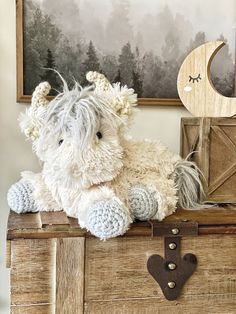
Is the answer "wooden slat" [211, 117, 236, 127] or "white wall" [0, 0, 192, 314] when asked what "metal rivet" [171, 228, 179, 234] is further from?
"white wall" [0, 0, 192, 314]

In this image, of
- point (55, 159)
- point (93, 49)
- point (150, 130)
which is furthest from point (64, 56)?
point (55, 159)

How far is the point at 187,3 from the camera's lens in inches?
47.8

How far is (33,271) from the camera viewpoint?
0.78 meters

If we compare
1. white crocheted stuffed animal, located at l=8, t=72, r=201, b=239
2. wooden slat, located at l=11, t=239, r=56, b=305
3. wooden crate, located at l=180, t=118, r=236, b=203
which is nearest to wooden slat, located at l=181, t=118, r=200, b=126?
wooden crate, located at l=180, t=118, r=236, b=203

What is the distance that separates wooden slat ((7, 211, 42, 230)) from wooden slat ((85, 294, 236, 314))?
182 mm

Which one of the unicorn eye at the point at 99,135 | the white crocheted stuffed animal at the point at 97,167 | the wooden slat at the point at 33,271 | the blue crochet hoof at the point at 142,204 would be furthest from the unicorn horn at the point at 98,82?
the wooden slat at the point at 33,271

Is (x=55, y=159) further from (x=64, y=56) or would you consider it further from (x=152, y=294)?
(x=64, y=56)

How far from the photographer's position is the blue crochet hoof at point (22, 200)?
910mm

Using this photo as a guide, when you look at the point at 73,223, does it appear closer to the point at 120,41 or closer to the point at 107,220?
the point at 107,220

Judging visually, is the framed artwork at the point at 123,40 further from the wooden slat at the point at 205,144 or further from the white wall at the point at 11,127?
the wooden slat at the point at 205,144

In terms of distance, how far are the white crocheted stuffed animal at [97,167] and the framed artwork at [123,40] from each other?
296 mm

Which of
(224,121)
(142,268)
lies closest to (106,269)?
(142,268)

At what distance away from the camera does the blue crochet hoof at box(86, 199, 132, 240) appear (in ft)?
2.44

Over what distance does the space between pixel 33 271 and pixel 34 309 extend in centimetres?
7
